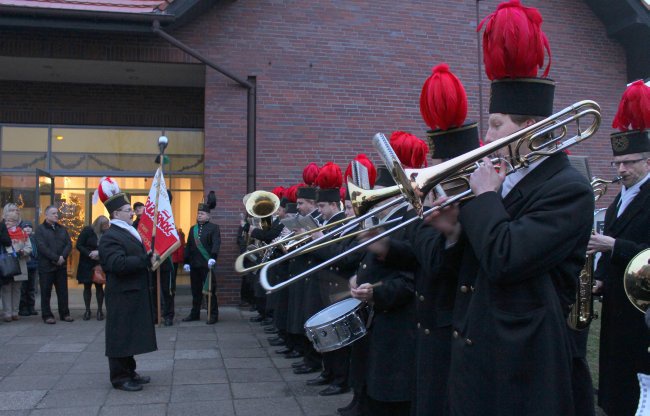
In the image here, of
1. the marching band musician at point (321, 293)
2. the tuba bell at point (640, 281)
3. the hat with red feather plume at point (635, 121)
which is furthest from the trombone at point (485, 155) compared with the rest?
the marching band musician at point (321, 293)

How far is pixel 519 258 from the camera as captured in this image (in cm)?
213

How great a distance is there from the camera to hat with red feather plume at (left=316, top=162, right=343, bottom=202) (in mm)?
7044

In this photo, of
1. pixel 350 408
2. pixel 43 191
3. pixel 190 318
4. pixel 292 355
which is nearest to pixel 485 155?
pixel 350 408

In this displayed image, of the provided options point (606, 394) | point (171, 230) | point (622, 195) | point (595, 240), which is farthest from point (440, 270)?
point (171, 230)

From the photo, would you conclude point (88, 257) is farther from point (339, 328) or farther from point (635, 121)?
point (635, 121)

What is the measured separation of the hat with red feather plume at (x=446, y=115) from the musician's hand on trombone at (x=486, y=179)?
30.1 inches

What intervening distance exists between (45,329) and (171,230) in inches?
111

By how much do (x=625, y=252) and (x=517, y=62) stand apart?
213 centimetres

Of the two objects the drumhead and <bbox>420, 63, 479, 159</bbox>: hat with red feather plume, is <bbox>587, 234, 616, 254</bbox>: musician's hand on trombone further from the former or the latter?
the drumhead

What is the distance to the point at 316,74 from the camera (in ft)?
39.9

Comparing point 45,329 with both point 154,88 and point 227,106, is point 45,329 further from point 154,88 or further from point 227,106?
point 154,88

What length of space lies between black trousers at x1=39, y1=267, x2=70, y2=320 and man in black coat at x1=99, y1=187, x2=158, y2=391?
472cm

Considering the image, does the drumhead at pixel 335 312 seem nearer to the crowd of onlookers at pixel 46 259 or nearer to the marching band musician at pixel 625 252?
the marching band musician at pixel 625 252

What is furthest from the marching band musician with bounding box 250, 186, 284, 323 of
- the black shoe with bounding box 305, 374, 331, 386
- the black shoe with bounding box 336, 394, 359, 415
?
the black shoe with bounding box 336, 394, 359, 415
